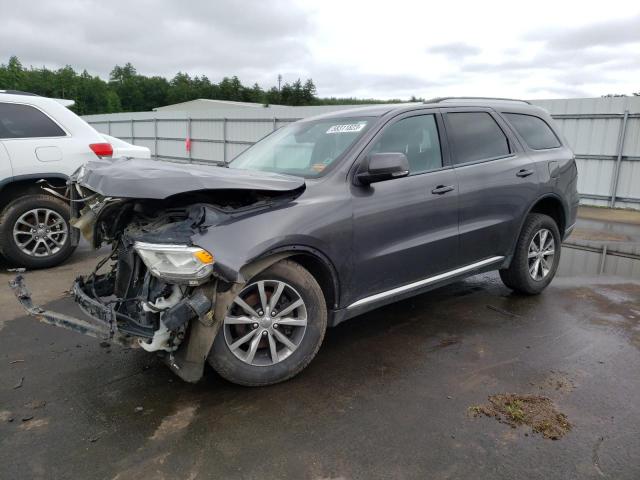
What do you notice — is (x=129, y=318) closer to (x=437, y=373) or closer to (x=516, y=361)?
(x=437, y=373)

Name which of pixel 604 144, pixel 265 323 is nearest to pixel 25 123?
pixel 265 323

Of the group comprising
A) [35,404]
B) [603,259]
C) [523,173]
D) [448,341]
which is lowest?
[35,404]

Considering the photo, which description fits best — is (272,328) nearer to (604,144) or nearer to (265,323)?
(265,323)

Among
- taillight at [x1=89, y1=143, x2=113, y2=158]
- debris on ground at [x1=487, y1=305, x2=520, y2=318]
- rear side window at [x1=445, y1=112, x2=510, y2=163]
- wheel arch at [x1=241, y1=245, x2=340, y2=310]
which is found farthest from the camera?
taillight at [x1=89, y1=143, x2=113, y2=158]

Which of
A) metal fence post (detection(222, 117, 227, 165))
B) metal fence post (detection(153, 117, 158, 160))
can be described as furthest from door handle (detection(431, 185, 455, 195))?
metal fence post (detection(153, 117, 158, 160))

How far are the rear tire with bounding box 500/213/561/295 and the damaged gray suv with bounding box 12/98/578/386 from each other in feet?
0.25

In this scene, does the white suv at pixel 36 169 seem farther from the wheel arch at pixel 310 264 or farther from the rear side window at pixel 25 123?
the wheel arch at pixel 310 264

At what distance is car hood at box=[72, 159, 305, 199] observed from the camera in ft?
9.09

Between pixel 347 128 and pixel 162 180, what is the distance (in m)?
1.61

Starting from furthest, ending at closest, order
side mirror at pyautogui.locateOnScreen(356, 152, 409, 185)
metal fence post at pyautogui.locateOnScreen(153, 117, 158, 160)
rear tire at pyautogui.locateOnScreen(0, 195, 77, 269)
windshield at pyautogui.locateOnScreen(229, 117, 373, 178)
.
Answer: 1. metal fence post at pyautogui.locateOnScreen(153, 117, 158, 160)
2. rear tire at pyautogui.locateOnScreen(0, 195, 77, 269)
3. windshield at pyautogui.locateOnScreen(229, 117, 373, 178)
4. side mirror at pyautogui.locateOnScreen(356, 152, 409, 185)

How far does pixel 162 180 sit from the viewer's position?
280 cm

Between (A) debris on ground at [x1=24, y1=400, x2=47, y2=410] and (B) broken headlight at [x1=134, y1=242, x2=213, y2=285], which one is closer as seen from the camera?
(B) broken headlight at [x1=134, y1=242, x2=213, y2=285]

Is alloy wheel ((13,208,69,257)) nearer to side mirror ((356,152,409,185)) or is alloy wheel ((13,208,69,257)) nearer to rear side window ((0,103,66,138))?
rear side window ((0,103,66,138))

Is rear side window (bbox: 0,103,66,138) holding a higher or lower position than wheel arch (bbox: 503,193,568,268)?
higher
